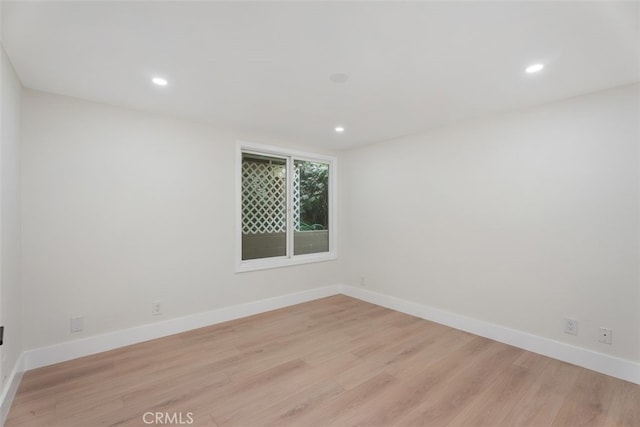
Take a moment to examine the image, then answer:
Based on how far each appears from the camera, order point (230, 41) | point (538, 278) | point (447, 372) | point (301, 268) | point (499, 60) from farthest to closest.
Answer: point (301, 268), point (538, 278), point (447, 372), point (499, 60), point (230, 41)

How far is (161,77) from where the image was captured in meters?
2.15

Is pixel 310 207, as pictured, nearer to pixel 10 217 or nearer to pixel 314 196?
pixel 314 196

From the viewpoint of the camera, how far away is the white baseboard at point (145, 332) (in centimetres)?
237

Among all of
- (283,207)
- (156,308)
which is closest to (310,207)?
(283,207)

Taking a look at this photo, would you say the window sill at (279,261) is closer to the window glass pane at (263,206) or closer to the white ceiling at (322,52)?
the window glass pane at (263,206)

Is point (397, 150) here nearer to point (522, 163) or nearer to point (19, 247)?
point (522, 163)

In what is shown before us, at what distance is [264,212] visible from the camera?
12.8ft

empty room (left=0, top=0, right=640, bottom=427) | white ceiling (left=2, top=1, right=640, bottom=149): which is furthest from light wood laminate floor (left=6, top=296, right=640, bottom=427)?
white ceiling (left=2, top=1, right=640, bottom=149)

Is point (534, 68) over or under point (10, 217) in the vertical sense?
over

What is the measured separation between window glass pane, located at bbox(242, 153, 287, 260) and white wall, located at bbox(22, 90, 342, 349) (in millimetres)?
293

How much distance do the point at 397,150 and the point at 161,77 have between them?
2.85 meters

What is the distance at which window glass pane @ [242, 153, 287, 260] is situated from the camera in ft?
12.2

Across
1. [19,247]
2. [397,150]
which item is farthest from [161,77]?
[397,150]

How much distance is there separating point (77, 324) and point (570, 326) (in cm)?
438
